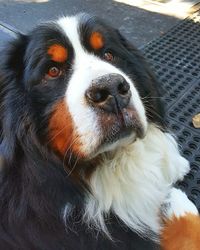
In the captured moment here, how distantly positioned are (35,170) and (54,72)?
1.47 feet

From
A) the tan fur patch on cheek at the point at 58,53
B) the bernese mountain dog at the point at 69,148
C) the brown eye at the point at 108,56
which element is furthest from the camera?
the brown eye at the point at 108,56

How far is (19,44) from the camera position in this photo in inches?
74.4

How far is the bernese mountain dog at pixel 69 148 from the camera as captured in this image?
1675 mm

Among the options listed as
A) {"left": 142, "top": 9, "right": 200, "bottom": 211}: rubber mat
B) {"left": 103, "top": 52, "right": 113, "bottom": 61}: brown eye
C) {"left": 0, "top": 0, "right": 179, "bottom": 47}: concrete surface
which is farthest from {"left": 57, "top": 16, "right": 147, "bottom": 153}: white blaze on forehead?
{"left": 0, "top": 0, "right": 179, "bottom": 47}: concrete surface

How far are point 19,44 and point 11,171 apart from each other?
0.60m

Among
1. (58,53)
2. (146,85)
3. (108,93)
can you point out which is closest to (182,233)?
(146,85)

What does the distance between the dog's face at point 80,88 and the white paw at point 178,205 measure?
650 millimetres

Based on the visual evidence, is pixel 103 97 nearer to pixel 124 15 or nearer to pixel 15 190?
pixel 15 190

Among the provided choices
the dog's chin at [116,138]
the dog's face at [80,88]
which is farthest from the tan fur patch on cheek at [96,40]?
the dog's chin at [116,138]

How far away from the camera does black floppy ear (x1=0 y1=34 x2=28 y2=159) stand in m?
1.76

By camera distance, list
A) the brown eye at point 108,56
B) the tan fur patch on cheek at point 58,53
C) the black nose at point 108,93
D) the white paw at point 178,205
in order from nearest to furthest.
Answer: the black nose at point 108,93
the tan fur patch on cheek at point 58,53
the brown eye at point 108,56
the white paw at point 178,205

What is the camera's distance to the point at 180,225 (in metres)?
2.30

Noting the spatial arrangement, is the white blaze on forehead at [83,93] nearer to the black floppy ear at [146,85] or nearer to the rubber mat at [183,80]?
the black floppy ear at [146,85]

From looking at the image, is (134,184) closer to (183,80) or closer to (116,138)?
(116,138)
